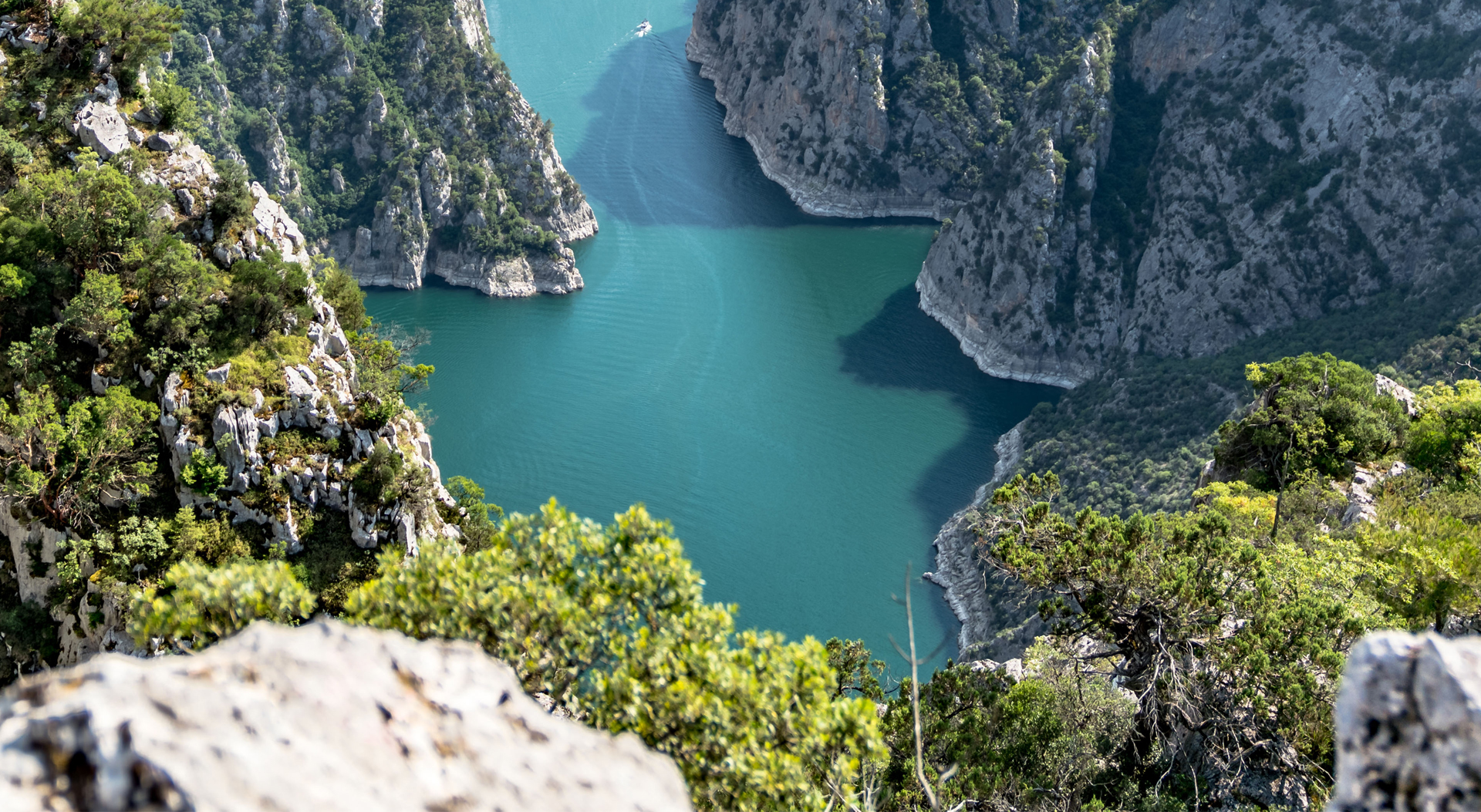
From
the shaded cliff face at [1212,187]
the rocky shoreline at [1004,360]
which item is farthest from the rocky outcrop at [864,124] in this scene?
the rocky shoreline at [1004,360]

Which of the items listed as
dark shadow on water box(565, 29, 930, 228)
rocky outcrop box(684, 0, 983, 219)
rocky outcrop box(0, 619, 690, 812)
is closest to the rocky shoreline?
dark shadow on water box(565, 29, 930, 228)

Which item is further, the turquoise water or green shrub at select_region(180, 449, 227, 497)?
the turquoise water

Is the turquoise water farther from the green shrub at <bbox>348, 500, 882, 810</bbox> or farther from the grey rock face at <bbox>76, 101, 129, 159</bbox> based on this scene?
the green shrub at <bbox>348, 500, 882, 810</bbox>

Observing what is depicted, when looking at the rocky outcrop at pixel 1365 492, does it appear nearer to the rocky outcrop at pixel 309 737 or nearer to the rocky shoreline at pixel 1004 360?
Result: the rocky outcrop at pixel 309 737

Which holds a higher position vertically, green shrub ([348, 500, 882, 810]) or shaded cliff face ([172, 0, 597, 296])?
green shrub ([348, 500, 882, 810])

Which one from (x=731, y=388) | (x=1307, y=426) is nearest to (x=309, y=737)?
(x=1307, y=426)

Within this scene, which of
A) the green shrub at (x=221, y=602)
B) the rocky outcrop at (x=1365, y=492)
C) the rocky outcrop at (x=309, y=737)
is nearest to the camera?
the rocky outcrop at (x=309, y=737)
